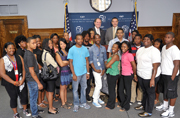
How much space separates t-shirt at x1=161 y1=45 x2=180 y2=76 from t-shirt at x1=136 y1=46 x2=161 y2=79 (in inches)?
5.1

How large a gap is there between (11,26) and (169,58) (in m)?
5.66

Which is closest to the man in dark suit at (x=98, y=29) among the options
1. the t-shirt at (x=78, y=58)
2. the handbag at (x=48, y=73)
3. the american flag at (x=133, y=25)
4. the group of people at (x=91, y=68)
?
the group of people at (x=91, y=68)

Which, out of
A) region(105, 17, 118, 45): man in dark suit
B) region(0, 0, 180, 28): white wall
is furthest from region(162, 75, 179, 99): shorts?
region(0, 0, 180, 28): white wall

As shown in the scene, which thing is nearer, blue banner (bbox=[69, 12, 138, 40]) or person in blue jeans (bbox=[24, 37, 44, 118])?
person in blue jeans (bbox=[24, 37, 44, 118])

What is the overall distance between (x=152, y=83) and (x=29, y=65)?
87.6 inches

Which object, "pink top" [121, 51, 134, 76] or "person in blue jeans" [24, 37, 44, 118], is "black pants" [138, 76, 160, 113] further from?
"person in blue jeans" [24, 37, 44, 118]

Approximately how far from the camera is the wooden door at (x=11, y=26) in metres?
5.14

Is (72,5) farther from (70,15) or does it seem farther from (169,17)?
(169,17)

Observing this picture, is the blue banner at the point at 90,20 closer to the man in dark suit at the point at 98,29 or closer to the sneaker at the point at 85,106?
the man in dark suit at the point at 98,29

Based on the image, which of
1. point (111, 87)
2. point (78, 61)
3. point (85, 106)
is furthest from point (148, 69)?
point (85, 106)

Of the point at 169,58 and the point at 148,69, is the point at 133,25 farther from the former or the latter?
the point at 148,69

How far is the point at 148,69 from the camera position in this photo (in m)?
2.41

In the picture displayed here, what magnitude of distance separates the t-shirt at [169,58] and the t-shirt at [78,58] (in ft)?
5.04

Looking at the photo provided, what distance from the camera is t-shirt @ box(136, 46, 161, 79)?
2299 mm
